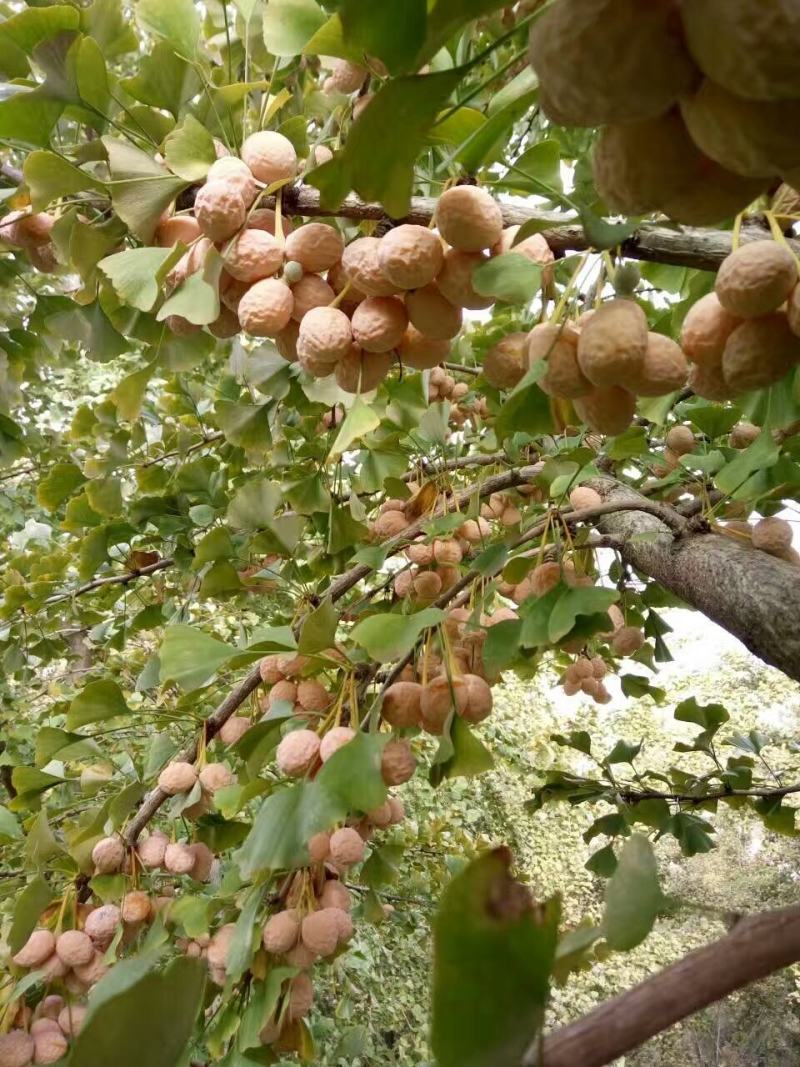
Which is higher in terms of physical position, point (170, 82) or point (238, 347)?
point (170, 82)

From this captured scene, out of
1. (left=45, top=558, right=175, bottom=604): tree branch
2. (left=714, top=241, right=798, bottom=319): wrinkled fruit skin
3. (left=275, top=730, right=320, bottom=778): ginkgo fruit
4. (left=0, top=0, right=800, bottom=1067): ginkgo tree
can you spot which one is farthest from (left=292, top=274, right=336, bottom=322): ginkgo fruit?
(left=45, top=558, right=175, bottom=604): tree branch

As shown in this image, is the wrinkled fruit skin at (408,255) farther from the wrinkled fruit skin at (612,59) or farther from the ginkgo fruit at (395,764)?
the ginkgo fruit at (395,764)

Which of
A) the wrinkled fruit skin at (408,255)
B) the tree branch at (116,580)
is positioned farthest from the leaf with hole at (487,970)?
the tree branch at (116,580)

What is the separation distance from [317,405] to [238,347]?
22 cm

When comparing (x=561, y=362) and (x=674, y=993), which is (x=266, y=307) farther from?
(x=674, y=993)

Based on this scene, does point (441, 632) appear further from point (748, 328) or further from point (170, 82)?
point (170, 82)

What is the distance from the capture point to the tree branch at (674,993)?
9.0 inches

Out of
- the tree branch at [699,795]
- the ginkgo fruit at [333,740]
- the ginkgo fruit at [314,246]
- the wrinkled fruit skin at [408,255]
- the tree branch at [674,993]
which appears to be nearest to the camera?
the tree branch at [674,993]

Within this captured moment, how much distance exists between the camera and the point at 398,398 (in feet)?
3.97

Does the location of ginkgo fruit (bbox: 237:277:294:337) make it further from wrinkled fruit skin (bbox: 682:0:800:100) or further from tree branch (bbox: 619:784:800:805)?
tree branch (bbox: 619:784:800:805)

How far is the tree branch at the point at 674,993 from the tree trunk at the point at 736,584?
0.52m

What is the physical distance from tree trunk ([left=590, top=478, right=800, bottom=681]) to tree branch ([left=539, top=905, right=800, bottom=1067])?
1.72 ft

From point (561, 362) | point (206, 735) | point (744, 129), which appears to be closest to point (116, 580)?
point (206, 735)

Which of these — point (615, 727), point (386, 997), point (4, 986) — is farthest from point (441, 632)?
point (615, 727)
